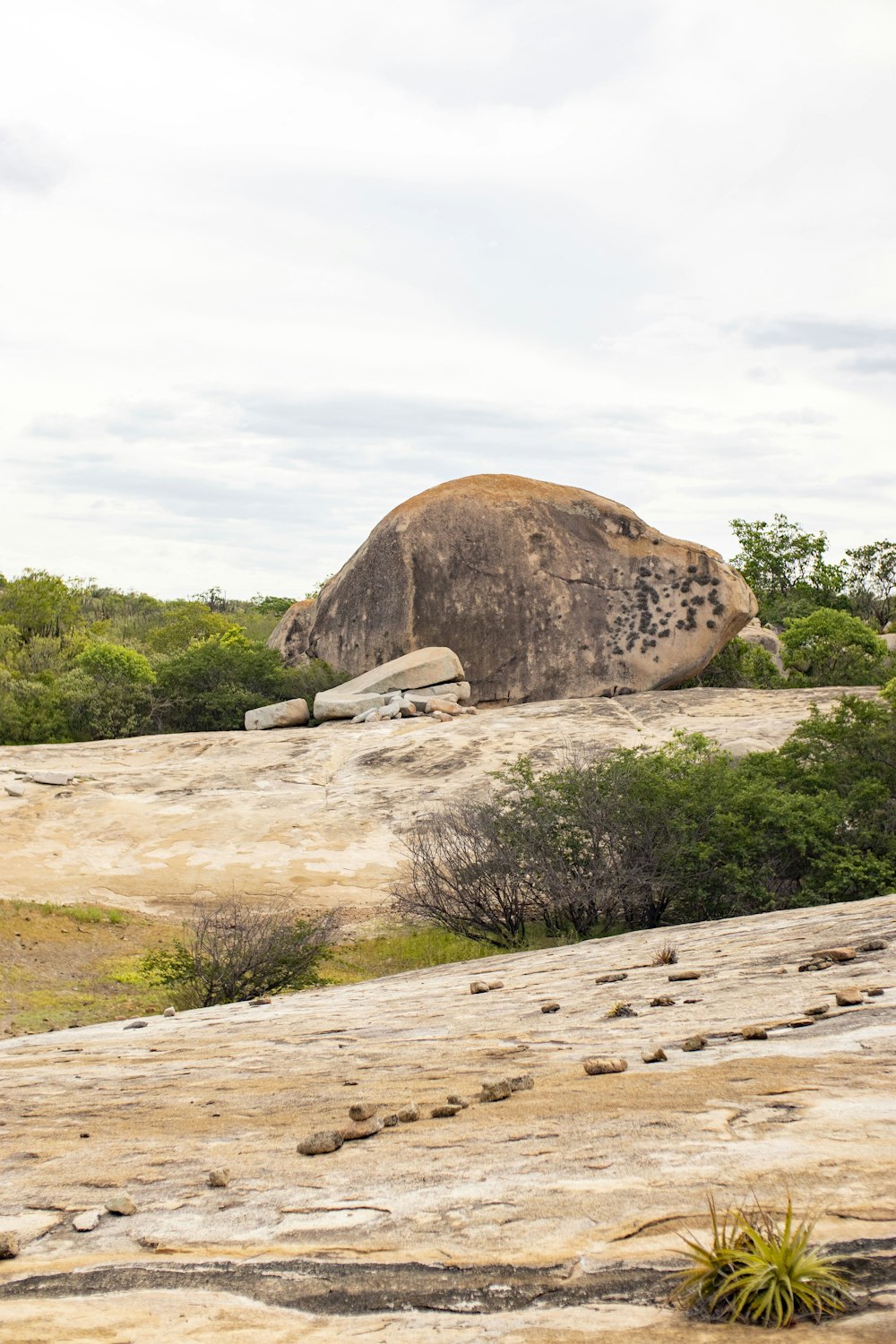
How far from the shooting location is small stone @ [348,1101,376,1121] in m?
3.71

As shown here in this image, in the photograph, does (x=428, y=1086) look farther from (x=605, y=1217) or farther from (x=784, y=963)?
(x=784, y=963)

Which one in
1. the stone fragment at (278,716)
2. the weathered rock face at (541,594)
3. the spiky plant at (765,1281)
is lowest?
the spiky plant at (765,1281)

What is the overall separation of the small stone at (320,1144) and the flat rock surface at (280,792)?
970 cm

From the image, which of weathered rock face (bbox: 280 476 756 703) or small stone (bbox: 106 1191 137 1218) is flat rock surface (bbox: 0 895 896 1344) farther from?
weathered rock face (bbox: 280 476 756 703)

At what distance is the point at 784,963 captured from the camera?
5.50m

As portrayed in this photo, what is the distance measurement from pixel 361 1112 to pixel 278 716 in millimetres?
17388

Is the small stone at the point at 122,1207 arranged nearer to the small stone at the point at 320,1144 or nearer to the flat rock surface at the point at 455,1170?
the flat rock surface at the point at 455,1170

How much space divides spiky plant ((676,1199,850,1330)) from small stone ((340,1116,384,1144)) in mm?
1494

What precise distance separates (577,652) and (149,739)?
7916mm

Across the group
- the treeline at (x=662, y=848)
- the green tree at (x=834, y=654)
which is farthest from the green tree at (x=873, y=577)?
the treeline at (x=662, y=848)

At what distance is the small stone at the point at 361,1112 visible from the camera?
3711mm

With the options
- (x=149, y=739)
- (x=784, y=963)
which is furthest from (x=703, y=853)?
(x=149, y=739)

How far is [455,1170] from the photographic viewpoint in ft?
10.3

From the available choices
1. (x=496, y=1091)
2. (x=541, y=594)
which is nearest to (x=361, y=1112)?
(x=496, y=1091)
